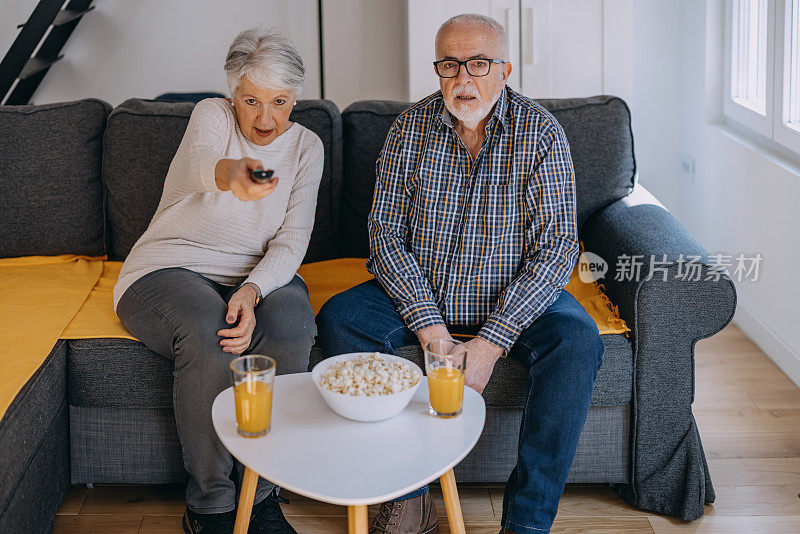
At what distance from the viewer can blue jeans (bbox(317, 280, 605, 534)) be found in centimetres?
188

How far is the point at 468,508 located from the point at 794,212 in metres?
1.46

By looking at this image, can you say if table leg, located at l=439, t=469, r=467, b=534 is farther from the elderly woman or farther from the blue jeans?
the elderly woman

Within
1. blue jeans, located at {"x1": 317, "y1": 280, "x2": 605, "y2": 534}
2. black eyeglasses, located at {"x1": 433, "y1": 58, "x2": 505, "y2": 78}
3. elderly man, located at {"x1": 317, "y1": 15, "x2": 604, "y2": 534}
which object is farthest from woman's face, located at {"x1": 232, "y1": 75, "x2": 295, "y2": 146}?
blue jeans, located at {"x1": 317, "y1": 280, "x2": 605, "y2": 534}

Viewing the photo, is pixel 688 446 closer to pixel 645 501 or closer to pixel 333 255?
pixel 645 501

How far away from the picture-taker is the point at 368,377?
5.17ft

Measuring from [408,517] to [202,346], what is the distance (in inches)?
23.5

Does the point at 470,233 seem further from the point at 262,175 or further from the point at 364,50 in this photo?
the point at 364,50

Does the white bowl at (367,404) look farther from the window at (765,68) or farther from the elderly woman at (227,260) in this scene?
the window at (765,68)

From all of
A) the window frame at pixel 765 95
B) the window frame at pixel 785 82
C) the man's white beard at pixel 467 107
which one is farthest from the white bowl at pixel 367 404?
the window frame at pixel 765 95

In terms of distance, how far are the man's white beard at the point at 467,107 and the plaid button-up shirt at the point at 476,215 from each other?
32 mm

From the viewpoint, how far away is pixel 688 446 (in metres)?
2.06

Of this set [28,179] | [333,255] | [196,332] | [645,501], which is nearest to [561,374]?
[645,501]

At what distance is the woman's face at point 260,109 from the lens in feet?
6.90

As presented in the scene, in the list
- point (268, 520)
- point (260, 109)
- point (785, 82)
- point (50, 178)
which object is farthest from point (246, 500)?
point (785, 82)
